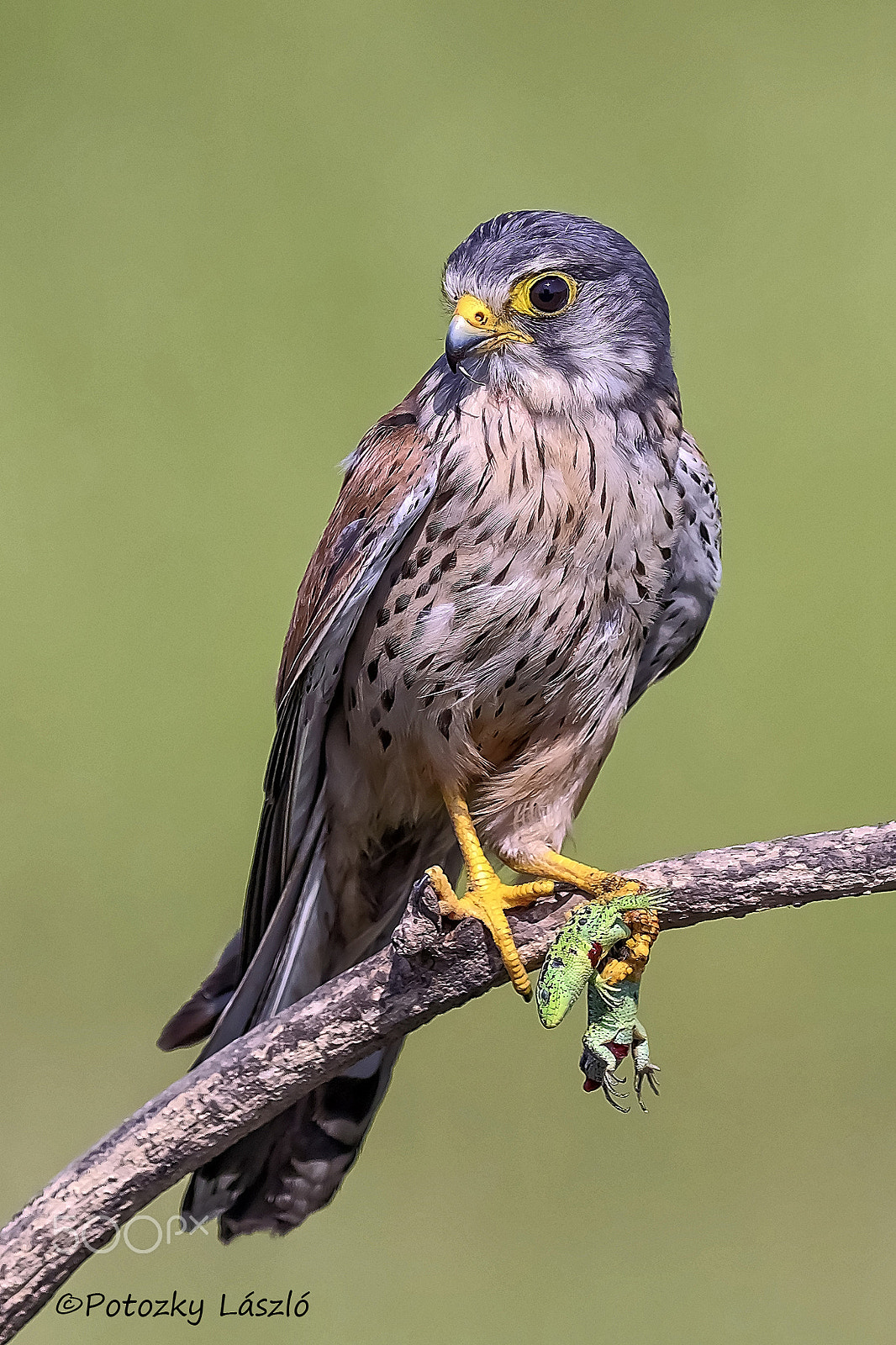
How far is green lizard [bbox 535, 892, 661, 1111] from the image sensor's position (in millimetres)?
1298

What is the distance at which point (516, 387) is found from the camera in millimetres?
1434

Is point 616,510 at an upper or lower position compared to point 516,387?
lower

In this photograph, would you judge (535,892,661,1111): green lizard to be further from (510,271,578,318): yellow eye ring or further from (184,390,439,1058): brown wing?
(510,271,578,318): yellow eye ring

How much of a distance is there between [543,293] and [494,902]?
74 cm

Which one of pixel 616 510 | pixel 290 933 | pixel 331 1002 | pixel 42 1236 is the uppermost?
pixel 616 510

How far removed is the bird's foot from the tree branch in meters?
0.01

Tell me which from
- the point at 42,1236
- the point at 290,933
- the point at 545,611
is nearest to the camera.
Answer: the point at 42,1236

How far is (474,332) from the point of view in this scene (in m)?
1.38

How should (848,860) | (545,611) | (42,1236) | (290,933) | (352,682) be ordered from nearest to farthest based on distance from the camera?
(848,860), (42,1236), (545,611), (352,682), (290,933)

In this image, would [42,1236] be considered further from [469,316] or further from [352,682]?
[469,316]

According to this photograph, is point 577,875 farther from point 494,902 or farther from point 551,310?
point 551,310

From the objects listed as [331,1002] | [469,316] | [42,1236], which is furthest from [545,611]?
[42,1236]

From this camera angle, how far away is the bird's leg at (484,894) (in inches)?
52.4

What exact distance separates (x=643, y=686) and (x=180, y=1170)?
91 cm
